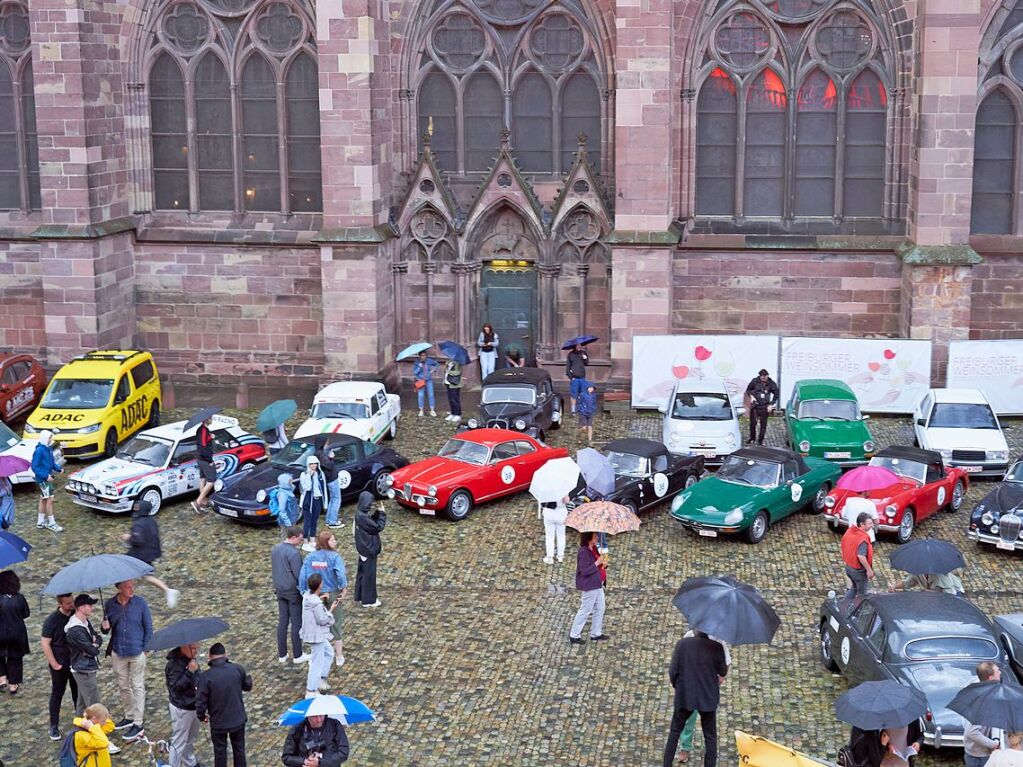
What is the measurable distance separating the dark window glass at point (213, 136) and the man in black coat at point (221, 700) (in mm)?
22317

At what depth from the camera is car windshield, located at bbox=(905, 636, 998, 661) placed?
54.0 feet

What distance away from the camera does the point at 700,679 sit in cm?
1545

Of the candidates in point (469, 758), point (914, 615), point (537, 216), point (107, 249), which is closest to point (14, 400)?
point (107, 249)

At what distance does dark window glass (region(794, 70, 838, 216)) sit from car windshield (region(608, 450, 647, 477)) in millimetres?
10855

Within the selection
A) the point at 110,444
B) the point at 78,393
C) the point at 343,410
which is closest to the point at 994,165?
the point at 343,410

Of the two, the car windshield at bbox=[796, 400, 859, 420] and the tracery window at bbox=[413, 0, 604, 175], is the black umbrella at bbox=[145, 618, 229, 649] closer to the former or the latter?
the car windshield at bbox=[796, 400, 859, 420]

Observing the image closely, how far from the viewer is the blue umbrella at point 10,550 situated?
59.4 feet

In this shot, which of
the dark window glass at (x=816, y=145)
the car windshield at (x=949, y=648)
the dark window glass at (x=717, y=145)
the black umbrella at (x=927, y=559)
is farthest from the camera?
the dark window glass at (x=717, y=145)

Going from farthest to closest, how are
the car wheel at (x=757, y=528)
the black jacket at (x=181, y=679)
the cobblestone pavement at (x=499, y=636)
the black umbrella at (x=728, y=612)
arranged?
the car wheel at (x=757, y=528), the cobblestone pavement at (x=499, y=636), the black umbrella at (x=728, y=612), the black jacket at (x=181, y=679)

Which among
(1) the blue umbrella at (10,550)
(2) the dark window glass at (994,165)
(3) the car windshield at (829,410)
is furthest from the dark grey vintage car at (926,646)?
(2) the dark window glass at (994,165)

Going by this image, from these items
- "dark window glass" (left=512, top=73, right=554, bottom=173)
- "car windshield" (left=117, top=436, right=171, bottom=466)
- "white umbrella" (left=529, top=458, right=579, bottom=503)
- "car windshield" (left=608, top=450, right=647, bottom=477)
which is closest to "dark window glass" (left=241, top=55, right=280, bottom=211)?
"dark window glass" (left=512, top=73, right=554, bottom=173)

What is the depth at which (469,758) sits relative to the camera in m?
16.6

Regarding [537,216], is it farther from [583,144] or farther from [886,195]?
[886,195]

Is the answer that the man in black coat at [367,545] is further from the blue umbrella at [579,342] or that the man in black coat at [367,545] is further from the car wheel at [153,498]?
the blue umbrella at [579,342]
